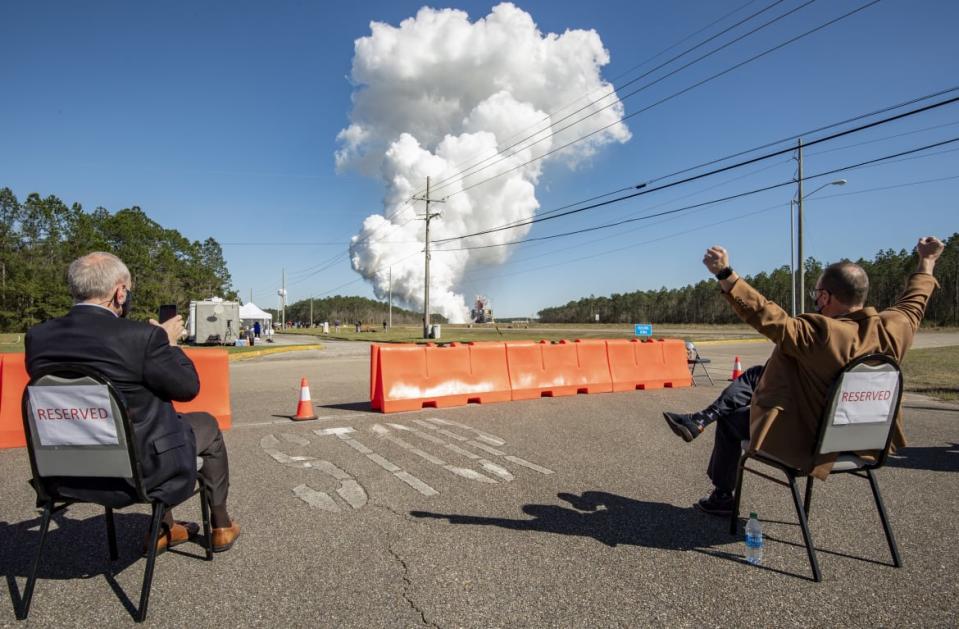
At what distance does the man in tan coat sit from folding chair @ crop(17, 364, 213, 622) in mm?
3083

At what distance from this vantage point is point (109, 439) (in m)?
2.63

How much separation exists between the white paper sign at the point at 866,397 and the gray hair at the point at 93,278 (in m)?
3.81

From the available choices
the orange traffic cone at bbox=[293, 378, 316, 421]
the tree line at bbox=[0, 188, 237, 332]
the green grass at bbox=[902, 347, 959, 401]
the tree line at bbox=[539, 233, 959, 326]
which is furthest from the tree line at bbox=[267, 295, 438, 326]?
the orange traffic cone at bbox=[293, 378, 316, 421]

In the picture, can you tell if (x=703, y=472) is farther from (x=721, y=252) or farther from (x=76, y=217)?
(x=76, y=217)

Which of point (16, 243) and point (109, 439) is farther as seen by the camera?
point (16, 243)

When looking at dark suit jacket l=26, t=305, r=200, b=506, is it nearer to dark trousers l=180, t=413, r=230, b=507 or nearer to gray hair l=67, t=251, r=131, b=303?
gray hair l=67, t=251, r=131, b=303

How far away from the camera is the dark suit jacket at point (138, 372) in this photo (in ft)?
8.63

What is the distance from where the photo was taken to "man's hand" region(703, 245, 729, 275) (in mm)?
2986

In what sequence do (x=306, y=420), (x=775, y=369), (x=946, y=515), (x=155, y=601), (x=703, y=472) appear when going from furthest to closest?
(x=306, y=420) < (x=703, y=472) < (x=946, y=515) < (x=775, y=369) < (x=155, y=601)

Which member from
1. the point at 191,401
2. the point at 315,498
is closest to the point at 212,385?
the point at 191,401

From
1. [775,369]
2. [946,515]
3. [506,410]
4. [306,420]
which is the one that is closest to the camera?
[775,369]

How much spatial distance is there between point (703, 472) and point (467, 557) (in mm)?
2937

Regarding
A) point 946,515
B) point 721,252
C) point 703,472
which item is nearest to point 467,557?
point 721,252

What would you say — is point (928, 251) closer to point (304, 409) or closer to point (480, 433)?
point (480, 433)
